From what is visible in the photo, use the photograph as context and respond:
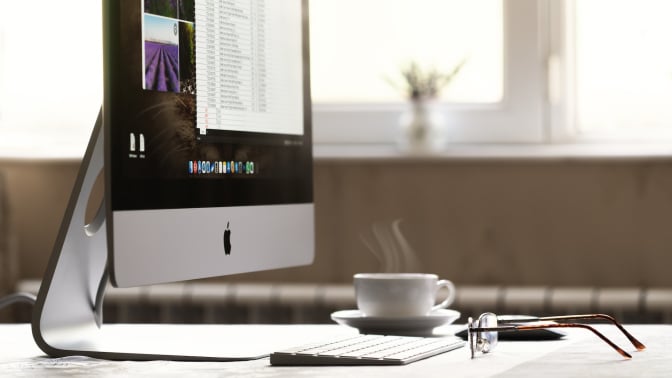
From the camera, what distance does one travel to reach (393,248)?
2.58 metres

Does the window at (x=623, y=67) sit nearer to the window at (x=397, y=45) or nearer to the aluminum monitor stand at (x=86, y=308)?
the window at (x=397, y=45)

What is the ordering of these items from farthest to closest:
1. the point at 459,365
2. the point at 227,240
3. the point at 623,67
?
the point at 623,67 < the point at 227,240 < the point at 459,365

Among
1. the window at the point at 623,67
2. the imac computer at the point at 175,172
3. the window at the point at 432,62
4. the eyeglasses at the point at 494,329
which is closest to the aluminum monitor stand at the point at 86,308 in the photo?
the imac computer at the point at 175,172

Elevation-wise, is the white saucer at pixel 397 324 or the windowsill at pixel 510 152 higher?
the windowsill at pixel 510 152

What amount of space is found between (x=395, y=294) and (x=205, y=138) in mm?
325

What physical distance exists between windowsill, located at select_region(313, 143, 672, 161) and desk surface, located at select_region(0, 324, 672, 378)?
127 cm

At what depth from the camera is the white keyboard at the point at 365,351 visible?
983 mm

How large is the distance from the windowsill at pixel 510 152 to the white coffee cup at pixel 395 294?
3.72 ft

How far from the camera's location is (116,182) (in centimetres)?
101

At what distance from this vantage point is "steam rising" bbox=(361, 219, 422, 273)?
2.50m

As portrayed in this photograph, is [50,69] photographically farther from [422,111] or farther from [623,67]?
[623,67]

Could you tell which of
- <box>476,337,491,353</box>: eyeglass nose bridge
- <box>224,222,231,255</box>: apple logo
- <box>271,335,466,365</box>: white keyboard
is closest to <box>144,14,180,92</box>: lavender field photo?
<box>224,222,231,255</box>: apple logo

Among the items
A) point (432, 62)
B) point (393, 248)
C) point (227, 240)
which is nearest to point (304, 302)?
point (393, 248)

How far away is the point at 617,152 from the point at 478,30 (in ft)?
1.57
